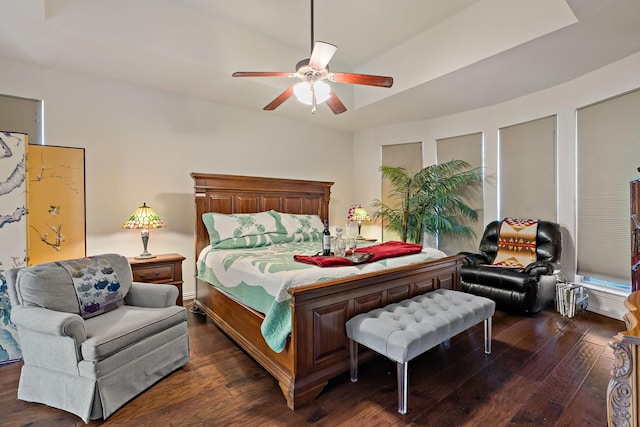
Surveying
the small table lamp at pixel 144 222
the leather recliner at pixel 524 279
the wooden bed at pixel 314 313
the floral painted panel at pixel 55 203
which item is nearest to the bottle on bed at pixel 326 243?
the wooden bed at pixel 314 313

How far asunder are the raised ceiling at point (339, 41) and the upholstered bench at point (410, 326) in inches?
96.6

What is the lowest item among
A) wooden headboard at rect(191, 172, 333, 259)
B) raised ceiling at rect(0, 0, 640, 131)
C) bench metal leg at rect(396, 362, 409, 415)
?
bench metal leg at rect(396, 362, 409, 415)

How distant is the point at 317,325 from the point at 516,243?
3.33 m

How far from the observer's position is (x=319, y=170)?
5.51 m

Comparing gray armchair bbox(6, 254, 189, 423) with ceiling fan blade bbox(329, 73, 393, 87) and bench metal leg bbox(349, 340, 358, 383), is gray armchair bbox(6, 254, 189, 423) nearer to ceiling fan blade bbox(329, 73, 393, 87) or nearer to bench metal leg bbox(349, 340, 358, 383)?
bench metal leg bbox(349, 340, 358, 383)

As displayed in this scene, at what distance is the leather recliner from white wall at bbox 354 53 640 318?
0.30 meters

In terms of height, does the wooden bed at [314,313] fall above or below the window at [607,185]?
below

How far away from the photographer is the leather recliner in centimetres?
338

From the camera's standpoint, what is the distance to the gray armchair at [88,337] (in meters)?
1.82

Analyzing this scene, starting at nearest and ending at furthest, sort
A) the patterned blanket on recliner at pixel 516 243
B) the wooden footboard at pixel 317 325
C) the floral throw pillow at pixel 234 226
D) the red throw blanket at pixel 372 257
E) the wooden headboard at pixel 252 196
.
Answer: the wooden footboard at pixel 317 325 → the red throw blanket at pixel 372 257 → the floral throw pillow at pixel 234 226 → the wooden headboard at pixel 252 196 → the patterned blanket on recliner at pixel 516 243

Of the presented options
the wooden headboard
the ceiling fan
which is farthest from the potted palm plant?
the ceiling fan

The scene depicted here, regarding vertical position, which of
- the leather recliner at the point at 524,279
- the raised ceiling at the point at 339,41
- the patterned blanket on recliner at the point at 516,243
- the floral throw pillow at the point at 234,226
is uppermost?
the raised ceiling at the point at 339,41

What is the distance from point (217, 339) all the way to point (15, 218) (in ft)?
6.53

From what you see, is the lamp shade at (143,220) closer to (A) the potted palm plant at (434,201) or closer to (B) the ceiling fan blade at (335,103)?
(B) the ceiling fan blade at (335,103)
